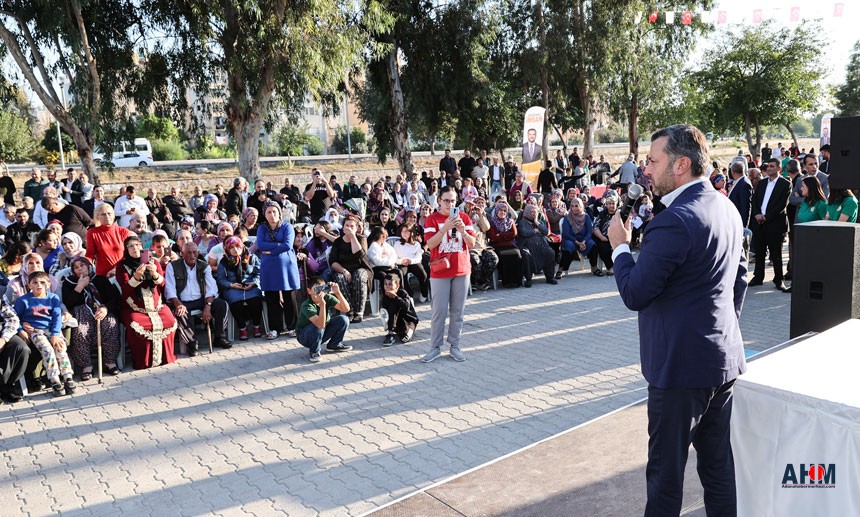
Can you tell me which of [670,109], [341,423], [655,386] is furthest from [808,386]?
[670,109]

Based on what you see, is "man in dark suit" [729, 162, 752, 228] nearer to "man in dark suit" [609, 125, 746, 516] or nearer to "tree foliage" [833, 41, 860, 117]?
"man in dark suit" [609, 125, 746, 516]

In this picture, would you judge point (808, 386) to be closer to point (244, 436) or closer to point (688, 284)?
point (688, 284)

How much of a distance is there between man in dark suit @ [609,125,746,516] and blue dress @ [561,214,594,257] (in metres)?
8.10

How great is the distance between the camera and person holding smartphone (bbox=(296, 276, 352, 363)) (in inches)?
271

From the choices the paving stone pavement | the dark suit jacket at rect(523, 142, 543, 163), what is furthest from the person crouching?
the dark suit jacket at rect(523, 142, 543, 163)

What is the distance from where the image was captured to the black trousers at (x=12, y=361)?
19.2ft

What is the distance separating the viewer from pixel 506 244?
1027 cm

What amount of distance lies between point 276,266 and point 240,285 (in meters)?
0.47

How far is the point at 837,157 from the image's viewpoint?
18.8ft

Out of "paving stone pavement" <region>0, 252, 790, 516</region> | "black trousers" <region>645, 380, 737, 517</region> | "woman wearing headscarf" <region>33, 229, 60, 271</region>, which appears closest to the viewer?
"black trousers" <region>645, 380, 737, 517</region>

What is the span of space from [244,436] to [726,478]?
358cm

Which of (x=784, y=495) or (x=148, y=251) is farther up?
(x=148, y=251)

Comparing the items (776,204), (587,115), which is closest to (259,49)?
(776,204)

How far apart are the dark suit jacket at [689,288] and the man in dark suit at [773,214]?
7328mm
